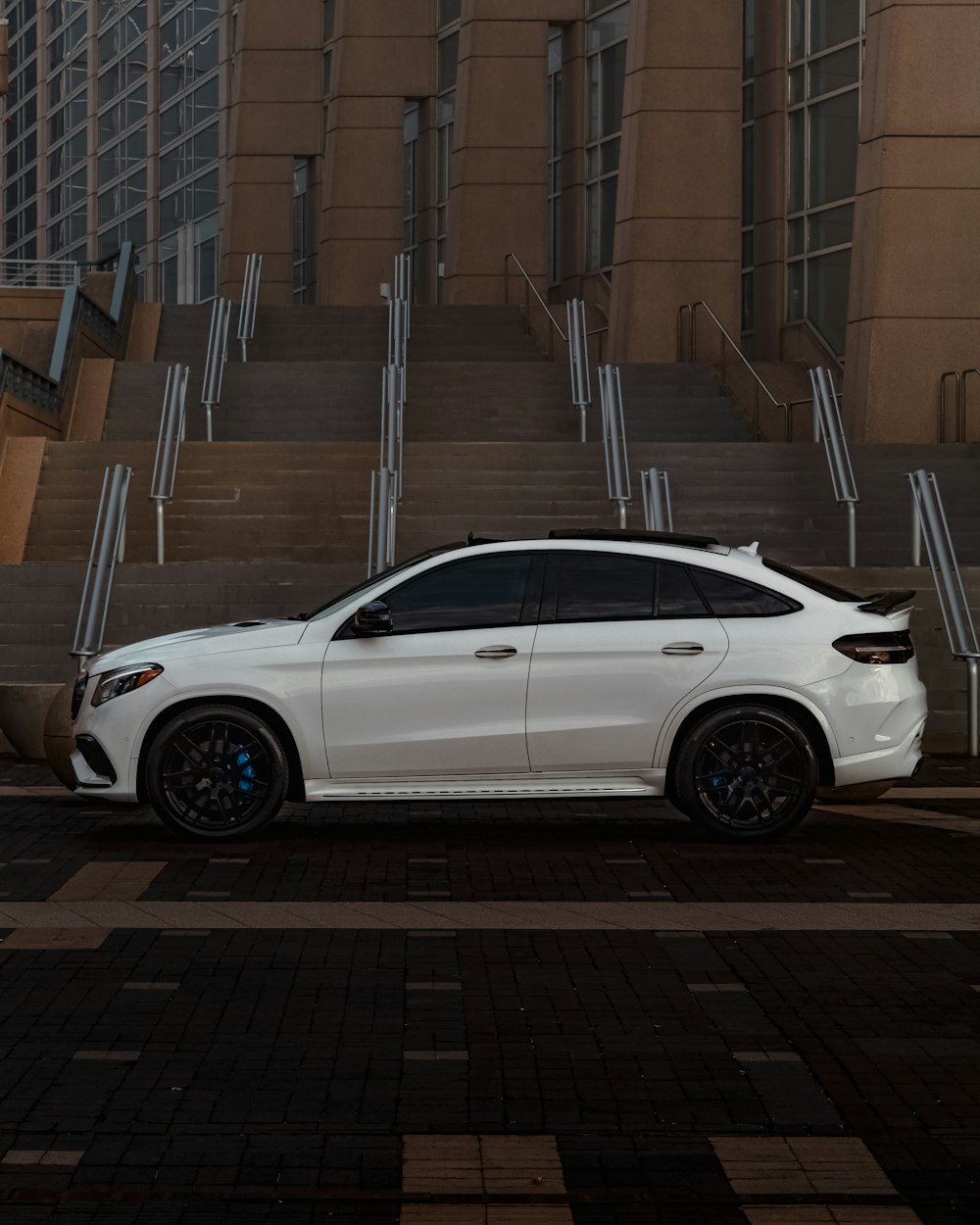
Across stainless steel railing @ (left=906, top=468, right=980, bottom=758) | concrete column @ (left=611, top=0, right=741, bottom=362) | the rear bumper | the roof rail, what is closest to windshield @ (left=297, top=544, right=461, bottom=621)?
the roof rail

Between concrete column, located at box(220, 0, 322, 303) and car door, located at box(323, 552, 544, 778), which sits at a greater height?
concrete column, located at box(220, 0, 322, 303)

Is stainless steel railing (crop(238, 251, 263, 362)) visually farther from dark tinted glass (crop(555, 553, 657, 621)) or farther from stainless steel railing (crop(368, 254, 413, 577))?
dark tinted glass (crop(555, 553, 657, 621))

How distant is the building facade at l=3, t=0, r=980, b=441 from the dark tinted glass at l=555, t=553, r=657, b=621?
14.2 metres

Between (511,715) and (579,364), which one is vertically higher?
(579,364)

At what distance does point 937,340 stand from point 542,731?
1516cm

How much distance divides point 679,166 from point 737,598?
22112mm

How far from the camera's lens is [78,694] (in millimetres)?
11383

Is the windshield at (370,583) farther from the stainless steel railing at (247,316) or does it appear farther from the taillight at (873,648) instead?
the stainless steel railing at (247,316)

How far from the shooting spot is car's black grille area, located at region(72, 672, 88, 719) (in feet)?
36.8

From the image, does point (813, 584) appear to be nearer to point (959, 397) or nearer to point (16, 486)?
point (16, 486)

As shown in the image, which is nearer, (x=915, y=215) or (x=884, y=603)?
(x=884, y=603)

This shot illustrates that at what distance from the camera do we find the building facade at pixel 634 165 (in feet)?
78.8

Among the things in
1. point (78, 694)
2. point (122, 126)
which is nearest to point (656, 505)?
point (78, 694)

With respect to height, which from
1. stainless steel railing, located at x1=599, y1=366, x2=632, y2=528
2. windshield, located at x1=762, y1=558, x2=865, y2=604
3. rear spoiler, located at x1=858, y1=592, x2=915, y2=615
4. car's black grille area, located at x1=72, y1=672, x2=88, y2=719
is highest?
stainless steel railing, located at x1=599, y1=366, x2=632, y2=528
